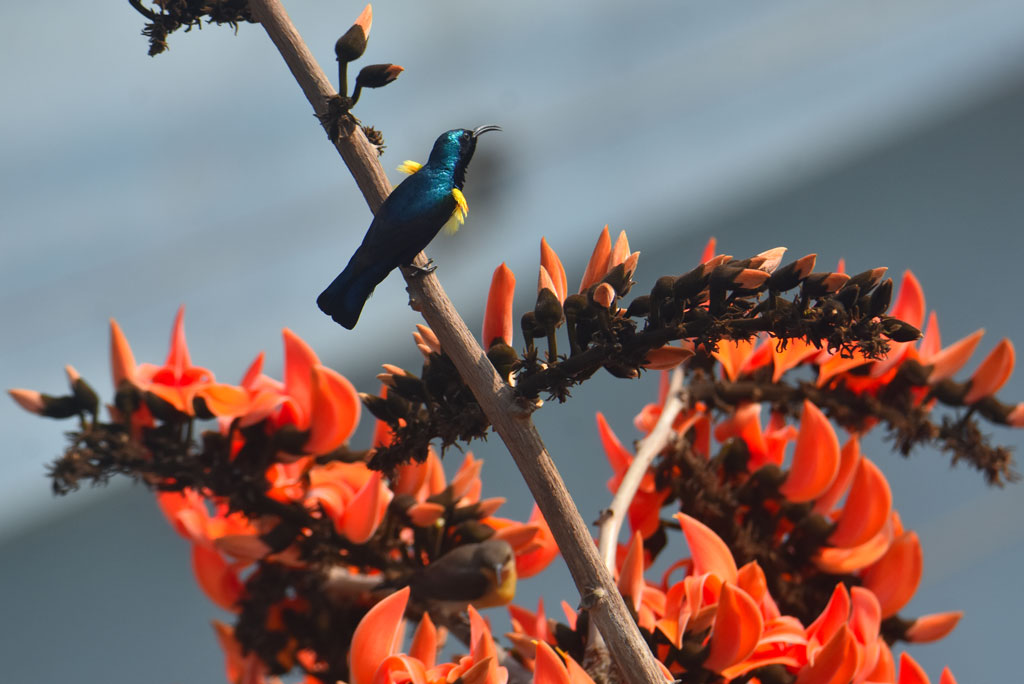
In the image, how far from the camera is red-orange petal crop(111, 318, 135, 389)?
376mm

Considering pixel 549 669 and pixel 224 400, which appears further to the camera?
pixel 224 400

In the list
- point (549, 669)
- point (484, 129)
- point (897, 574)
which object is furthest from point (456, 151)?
point (897, 574)

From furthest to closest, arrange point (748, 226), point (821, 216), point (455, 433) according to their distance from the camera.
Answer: point (748, 226) < point (821, 216) < point (455, 433)

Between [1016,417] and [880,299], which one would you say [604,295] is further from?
[1016,417]

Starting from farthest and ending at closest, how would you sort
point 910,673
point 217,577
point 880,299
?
point 217,577
point 910,673
point 880,299

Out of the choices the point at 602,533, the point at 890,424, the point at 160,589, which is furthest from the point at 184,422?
the point at 160,589

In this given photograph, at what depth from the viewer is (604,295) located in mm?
239

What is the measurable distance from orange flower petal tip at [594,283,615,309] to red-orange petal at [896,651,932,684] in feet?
0.55

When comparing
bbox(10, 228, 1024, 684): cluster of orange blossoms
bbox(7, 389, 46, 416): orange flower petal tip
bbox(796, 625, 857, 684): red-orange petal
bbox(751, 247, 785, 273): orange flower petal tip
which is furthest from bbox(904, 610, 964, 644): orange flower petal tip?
bbox(7, 389, 46, 416): orange flower petal tip

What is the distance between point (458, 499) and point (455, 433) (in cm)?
14

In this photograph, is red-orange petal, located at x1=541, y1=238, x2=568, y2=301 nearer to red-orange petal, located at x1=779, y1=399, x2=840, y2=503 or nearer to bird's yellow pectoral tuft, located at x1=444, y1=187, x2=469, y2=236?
bird's yellow pectoral tuft, located at x1=444, y1=187, x2=469, y2=236

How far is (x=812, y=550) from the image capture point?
14.7 inches

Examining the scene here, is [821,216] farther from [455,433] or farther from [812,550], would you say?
[455,433]

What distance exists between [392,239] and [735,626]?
0.15m
